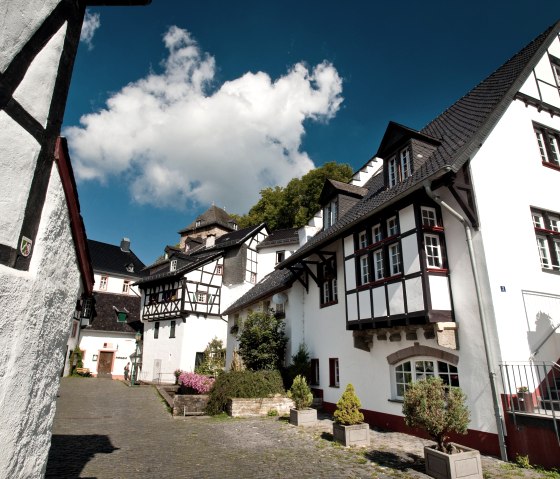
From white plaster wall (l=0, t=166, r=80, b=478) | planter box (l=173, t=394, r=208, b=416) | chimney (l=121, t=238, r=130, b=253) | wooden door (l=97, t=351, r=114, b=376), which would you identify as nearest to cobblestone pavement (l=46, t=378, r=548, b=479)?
planter box (l=173, t=394, r=208, b=416)

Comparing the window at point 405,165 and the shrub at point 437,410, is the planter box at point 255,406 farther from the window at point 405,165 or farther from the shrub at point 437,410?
the window at point 405,165

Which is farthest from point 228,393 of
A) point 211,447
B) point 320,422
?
point 211,447

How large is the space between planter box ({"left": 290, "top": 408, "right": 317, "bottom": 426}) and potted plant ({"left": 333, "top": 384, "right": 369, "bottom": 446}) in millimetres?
2441

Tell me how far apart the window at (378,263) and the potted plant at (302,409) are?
13.7 ft

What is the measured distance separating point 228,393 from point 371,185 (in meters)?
10.9

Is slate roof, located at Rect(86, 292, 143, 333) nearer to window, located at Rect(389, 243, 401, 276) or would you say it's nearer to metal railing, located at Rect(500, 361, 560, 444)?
window, located at Rect(389, 243, 401, 276)

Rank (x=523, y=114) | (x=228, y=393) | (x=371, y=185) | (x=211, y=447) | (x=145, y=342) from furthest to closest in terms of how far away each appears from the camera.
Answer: (x=145, y=342)
(x=371, y=185)
(x=228, y=393)
(x=523, y=114)
(x=211, y=447)

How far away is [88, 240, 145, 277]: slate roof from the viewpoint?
42.7m

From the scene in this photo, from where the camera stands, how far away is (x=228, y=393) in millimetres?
14492

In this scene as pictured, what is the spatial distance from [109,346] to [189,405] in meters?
23.5

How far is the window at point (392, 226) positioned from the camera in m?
10.9

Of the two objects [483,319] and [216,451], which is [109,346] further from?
[483,319]

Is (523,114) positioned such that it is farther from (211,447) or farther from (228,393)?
(228,393)

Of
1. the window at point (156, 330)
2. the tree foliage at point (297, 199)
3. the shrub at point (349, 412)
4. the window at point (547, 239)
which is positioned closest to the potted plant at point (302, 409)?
the shrub at point (349, 412)
